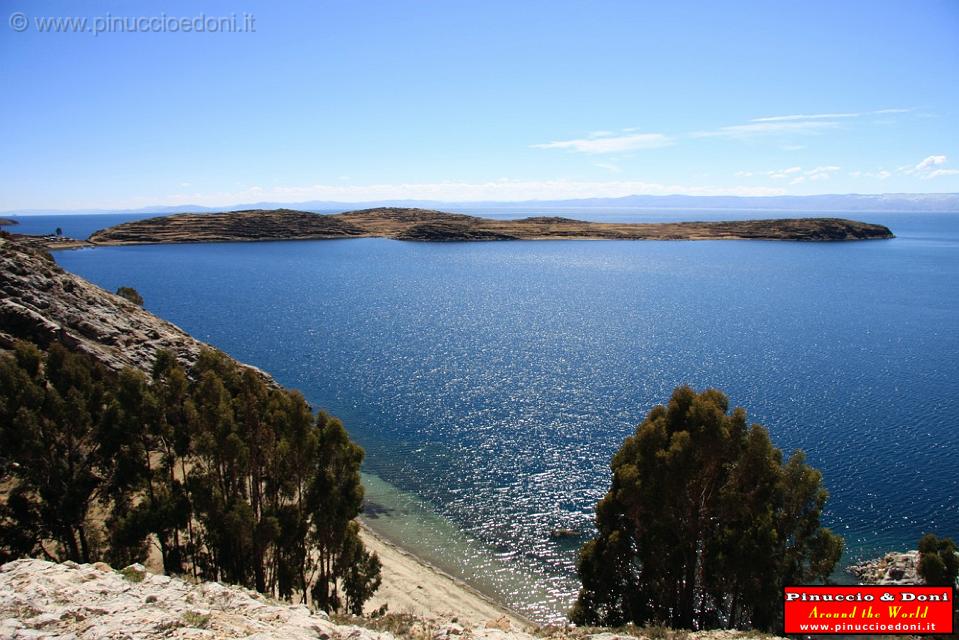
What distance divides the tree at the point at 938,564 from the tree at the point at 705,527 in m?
4.14

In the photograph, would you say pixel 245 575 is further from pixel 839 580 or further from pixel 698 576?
pixel 839 580

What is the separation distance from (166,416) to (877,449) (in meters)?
61.7

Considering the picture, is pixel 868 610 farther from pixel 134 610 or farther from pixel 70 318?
pixel 70 318

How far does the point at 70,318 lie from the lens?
1980 inches

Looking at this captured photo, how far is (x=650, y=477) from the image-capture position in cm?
2805

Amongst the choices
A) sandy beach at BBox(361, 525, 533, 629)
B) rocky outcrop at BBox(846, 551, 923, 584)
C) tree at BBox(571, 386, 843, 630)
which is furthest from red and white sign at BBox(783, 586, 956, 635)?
sandy beach at BBox(361, 525, 533, 629)

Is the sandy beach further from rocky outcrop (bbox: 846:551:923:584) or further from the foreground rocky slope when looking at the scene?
A: rocky outcrop (bbox: 846:551:923:584)

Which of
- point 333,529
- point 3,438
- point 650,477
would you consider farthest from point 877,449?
point 3,438

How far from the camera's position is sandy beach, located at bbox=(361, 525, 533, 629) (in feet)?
108

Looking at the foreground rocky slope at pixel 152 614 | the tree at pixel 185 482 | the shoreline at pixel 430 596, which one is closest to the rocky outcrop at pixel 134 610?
the foreground rocky slope at pixel 152 614

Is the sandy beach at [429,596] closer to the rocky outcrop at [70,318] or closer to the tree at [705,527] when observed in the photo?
the tree at [705,527]

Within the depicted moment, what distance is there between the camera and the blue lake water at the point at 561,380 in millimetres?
43906

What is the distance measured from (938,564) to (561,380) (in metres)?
48.3

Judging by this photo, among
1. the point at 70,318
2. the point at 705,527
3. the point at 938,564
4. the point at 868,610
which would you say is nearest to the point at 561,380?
the point at 705,527
